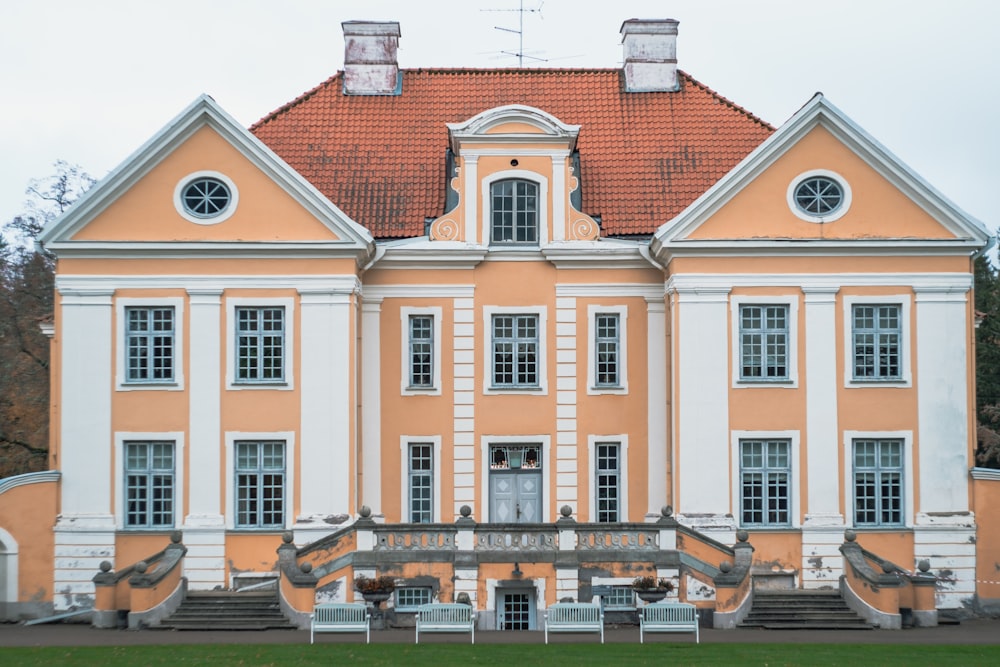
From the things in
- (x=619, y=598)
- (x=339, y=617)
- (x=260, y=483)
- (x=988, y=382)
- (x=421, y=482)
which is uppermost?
(x=988, y=382)

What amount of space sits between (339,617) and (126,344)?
845 cm

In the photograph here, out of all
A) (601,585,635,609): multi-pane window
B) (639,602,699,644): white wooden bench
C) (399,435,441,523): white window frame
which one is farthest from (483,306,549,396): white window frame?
(639,602,699,644): white wooden bench

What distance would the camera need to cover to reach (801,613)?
87.9 ft

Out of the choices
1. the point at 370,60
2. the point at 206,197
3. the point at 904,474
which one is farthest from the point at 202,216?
the point at 904,474

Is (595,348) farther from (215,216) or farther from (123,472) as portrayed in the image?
(123,472)

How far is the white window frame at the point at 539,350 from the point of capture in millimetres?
30844

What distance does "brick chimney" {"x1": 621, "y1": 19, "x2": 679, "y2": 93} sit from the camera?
116 ft

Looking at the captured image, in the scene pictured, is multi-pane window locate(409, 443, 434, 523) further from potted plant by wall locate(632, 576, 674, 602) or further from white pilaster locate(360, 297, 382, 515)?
potted plant by wall locate(632, 576, 674, 602)

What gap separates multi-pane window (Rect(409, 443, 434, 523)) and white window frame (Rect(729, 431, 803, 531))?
6.59 m

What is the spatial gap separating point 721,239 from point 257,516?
11358 mm

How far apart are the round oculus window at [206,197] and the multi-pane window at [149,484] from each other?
4955 mm

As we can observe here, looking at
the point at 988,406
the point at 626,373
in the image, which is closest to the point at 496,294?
the point at 626,373

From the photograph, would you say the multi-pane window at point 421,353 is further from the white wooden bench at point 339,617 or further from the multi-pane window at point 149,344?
the white wooden bench at point 339,617

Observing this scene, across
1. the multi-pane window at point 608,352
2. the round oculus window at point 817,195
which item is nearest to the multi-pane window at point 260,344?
the multi-pane window at point 608,352
